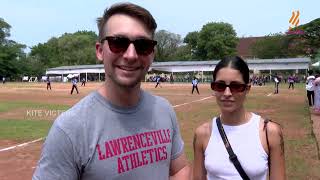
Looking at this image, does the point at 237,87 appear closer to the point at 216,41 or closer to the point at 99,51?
the point at 99,51

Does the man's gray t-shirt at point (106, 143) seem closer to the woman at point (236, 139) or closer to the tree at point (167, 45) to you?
the woman at point (236, 139)

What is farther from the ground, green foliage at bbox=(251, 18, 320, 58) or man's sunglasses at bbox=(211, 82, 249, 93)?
green foliage at bbox=(251, 18, 320, 58)

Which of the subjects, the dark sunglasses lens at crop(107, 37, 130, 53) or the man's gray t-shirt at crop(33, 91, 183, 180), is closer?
the man's gray t-shirt at crop(33, 91, 183, 180)

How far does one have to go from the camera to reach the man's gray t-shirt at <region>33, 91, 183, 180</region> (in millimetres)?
2092

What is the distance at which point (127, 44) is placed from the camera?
7.56ft

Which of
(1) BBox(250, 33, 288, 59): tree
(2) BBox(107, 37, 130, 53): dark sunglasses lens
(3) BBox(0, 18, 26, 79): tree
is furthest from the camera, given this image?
(3) BBox(0, 18, 26, 79): tree

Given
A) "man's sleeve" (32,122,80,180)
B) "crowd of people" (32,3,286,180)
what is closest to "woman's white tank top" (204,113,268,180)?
"crowd of people" (32,3,286,180)

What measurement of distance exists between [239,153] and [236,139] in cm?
12

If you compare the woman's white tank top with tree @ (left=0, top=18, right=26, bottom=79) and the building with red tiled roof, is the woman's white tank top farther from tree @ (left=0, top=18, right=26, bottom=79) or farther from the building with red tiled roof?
the building with red tiled roof

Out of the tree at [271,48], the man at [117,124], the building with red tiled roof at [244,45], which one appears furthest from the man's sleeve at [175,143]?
the building with red tiled roof at [244,45]

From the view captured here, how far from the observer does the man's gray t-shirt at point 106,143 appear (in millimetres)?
2092

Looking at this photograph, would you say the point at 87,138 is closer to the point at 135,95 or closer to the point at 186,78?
the point at 135,95

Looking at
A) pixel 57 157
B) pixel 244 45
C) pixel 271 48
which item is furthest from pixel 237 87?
pixel 244 45

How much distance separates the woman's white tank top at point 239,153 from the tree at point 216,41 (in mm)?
89990
